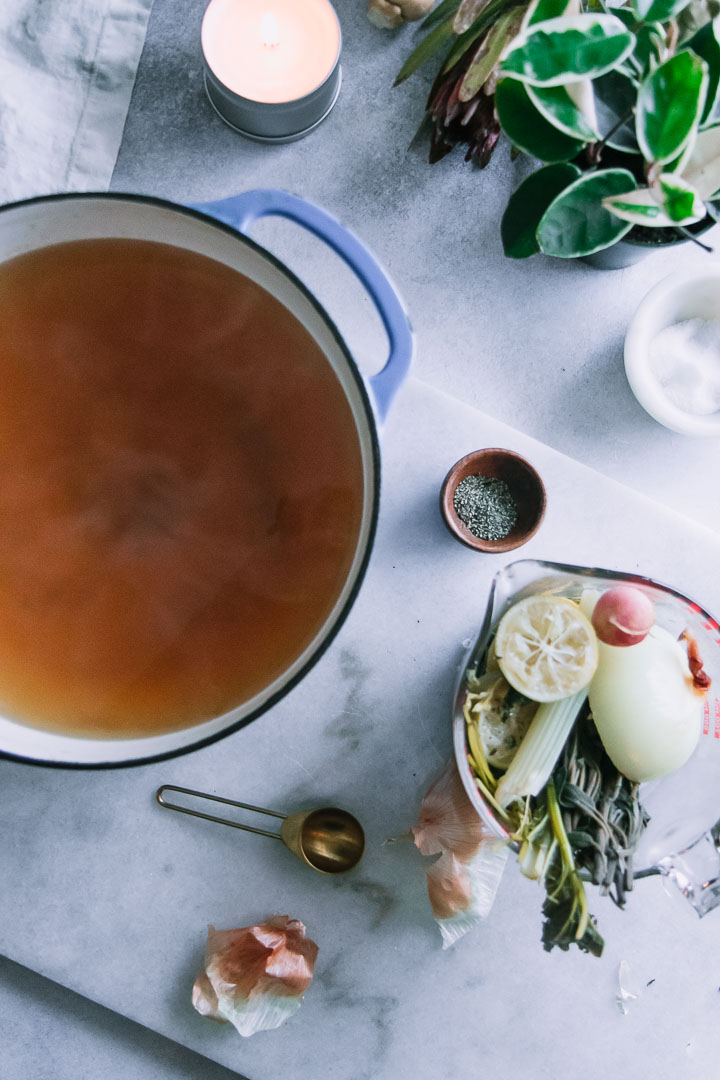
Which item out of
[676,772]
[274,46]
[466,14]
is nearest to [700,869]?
[676,772]

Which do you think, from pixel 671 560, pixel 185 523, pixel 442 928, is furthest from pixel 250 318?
pixel 442 928

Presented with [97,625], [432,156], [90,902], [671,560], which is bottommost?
[90,902]

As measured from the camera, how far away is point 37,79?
2.51 feet

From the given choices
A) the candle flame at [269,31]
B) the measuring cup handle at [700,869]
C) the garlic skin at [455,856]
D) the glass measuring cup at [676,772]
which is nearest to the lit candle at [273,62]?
the candle flame at [269,31]

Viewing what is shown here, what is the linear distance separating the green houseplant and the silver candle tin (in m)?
0.14

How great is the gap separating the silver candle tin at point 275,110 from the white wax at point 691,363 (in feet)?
1.23

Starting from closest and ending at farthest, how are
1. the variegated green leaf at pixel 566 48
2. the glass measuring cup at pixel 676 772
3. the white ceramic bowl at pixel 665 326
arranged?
the variegated green leaf at pixel 566 48, the glass measuring cup at pixel 676 772, the white ceramic bowl at pixel 665 326

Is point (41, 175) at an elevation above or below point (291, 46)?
below

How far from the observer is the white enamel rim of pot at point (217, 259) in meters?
0.55

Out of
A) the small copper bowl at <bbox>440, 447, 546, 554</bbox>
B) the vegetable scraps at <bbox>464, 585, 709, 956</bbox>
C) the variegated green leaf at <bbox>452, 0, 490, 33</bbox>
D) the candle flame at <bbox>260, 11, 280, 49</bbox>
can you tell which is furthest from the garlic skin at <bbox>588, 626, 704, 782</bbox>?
the candle flame at <bbox>260, 11, 280, 49</bbox>

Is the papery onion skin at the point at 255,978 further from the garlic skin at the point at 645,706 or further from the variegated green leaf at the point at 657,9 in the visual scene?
the variegated green leaf at the point at 657,9

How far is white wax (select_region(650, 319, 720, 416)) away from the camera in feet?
2.49

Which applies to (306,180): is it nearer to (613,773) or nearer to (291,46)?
(291,46)

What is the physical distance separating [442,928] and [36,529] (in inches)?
18.8
